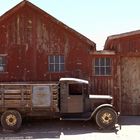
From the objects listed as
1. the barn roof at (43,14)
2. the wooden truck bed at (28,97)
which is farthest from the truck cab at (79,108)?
the barn roof at (43,14)

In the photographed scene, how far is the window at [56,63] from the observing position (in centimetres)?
1877

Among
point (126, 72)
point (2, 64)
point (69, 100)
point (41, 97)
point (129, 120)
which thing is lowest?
point (129, 120)

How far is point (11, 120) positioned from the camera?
1513 centimetres

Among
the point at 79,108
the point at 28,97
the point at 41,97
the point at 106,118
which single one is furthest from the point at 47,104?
the point at 106,118

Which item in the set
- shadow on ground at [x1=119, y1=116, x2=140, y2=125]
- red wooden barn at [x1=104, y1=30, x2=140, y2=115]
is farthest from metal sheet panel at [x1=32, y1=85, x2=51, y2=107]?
red wooden barn at [x1=104, y1=30, x2=140, y2=115]

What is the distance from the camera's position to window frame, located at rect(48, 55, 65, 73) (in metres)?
18.8

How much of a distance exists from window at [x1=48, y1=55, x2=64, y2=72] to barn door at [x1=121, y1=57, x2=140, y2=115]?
325cm

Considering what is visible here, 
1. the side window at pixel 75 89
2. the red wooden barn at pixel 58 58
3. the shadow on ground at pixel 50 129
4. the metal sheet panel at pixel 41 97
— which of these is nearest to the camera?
the shadow on ground at pixel 50 129

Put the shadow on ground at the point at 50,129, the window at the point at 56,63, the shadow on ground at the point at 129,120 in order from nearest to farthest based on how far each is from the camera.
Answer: the shadow on ground at the point at 50,129 → the shadow on ground at the point at 129,120 → the window at the point at 56,63

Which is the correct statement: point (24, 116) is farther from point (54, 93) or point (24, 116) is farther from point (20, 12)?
point (20, 12)

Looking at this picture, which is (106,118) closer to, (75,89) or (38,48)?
(75,89)

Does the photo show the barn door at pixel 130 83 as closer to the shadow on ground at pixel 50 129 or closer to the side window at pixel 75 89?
the shadow on ground at pixel 50 129

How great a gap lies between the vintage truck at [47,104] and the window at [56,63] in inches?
127

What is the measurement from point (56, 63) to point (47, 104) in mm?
3981
